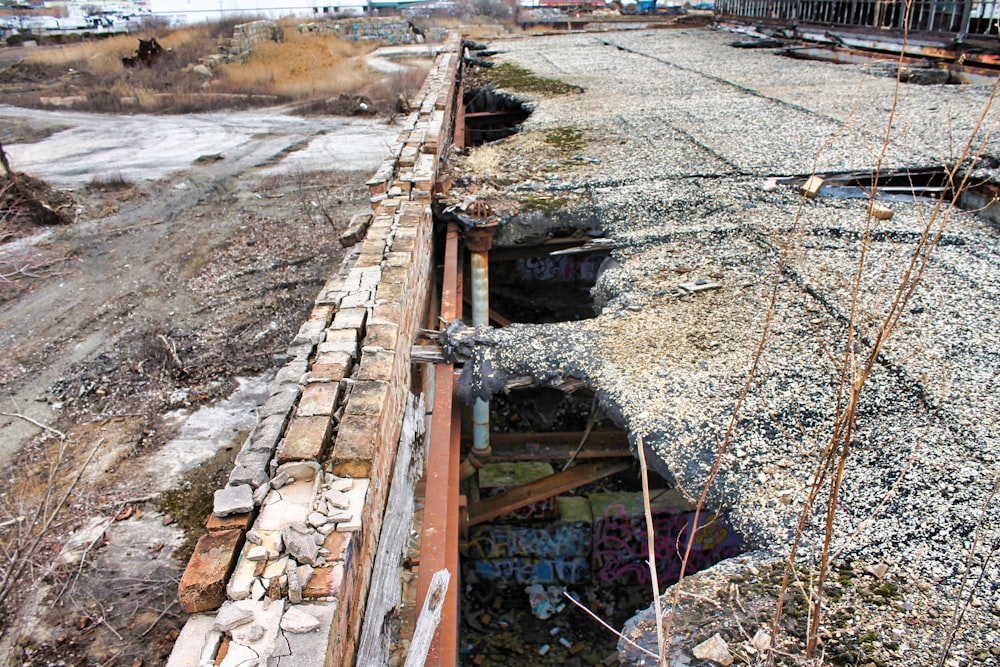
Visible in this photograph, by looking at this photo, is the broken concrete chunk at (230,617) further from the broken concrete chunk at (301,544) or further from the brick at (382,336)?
the brick at (382,336)

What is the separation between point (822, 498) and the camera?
9.26ft

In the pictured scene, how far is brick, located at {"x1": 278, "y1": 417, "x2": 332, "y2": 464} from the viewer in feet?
9.07

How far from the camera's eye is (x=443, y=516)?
3092 millimetres

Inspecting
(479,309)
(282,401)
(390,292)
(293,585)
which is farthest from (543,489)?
(293,585)

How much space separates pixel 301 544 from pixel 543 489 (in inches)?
127

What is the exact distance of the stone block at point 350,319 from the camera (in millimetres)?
3768

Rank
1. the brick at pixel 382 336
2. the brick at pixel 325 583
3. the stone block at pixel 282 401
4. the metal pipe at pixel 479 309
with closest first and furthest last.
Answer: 1. the brick at pixel 325 583
2. the stone block at pixel 282 401
3. the brick at pixel 382 336
4. the metal pipe at pixel 479 309

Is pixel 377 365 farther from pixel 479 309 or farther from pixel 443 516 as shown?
pixel 479 309

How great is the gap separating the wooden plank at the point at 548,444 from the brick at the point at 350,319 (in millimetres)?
2165

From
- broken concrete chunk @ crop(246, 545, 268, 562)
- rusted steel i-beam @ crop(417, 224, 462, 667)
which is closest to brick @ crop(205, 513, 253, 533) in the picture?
broken concrete chunk @ crop(246, 545, 268, 562)

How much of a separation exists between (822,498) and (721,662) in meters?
0.94

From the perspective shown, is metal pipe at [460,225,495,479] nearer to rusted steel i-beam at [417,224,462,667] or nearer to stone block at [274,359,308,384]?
rusted steel i-beam at [417,224,462,667]

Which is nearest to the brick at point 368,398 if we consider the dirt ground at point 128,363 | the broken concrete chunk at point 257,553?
the broken concrete chunk at point 257,553

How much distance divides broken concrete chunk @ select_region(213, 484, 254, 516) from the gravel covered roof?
1551mm
